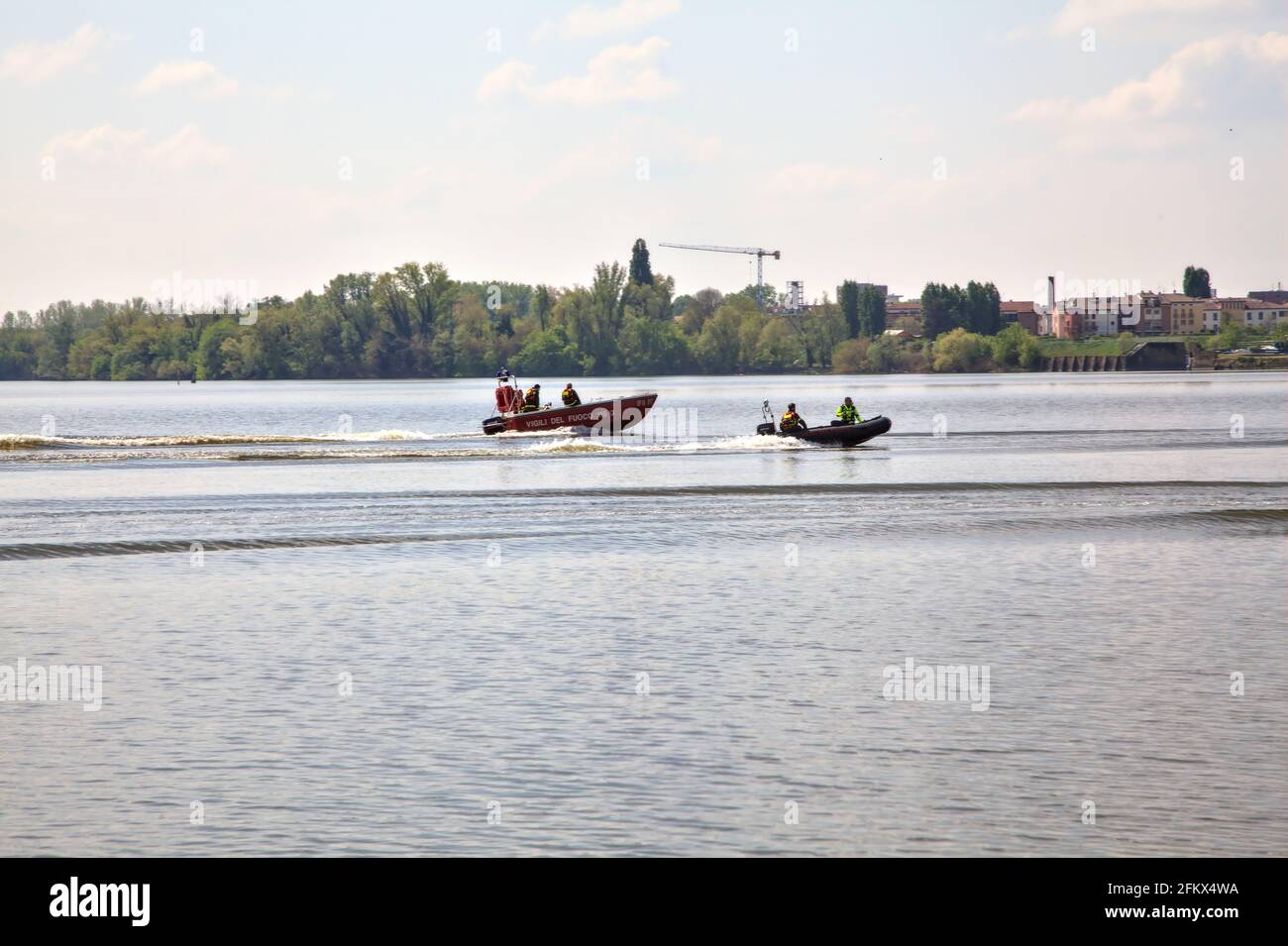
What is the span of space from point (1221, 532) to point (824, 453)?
111 ft

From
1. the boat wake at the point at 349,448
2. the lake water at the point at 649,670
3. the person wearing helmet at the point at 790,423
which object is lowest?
the lake water at the point at 649,670

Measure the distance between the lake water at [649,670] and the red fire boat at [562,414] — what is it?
78.8 ft

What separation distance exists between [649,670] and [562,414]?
55979 mm

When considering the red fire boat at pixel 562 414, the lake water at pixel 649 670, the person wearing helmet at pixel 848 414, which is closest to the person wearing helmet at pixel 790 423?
the person wearing helmet at pixel 848 414

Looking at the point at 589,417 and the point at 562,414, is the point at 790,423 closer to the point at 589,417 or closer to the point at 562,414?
the point at 589,417

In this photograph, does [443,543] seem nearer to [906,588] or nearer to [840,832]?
[906,588]

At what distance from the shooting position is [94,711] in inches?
773

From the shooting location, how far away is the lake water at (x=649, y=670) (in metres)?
14.9

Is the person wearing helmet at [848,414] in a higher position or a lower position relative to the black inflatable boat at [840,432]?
higher

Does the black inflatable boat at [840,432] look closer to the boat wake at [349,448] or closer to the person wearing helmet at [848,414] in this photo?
the person wearing helmet at [848,414]

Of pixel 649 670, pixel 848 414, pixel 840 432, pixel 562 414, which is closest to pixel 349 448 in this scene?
pixel 562 414

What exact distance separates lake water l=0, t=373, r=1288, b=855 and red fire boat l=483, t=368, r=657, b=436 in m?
24.0

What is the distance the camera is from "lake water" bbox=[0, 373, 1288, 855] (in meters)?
14.9
